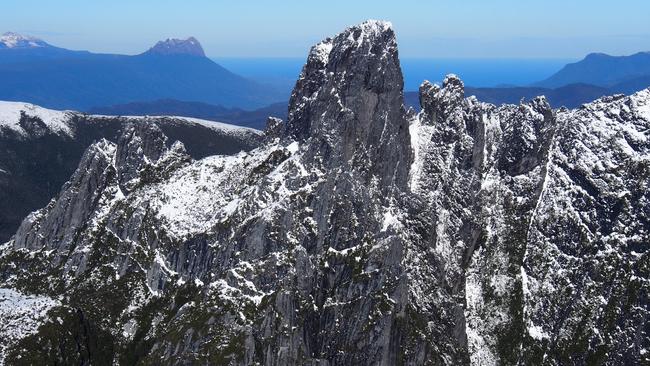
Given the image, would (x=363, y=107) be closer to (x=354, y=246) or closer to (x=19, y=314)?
(x=354, y=246)

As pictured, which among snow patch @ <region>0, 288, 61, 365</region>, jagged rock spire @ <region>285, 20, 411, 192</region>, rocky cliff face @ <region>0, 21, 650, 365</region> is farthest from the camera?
jagged rock spire @ <region>285, 20, 411, 192</region>

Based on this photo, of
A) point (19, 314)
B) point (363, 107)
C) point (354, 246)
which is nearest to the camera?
point (354, 246)

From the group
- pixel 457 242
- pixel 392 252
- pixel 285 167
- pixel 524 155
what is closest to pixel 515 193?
pixel 524 155

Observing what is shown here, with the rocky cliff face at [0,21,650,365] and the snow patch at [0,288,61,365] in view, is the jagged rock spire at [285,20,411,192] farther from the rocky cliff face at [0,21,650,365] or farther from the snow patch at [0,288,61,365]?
the snow patch at [0,288,61,365]

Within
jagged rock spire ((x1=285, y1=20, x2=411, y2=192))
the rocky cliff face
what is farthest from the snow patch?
jagged rock spire ((x1=285, y1=20, x2=411, y2=192))

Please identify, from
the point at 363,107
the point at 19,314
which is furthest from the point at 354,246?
the point at 19,314

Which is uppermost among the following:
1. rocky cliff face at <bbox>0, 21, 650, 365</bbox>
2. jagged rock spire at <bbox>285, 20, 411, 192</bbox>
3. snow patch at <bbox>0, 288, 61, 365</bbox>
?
jagged rock spire at <bbox>285, 20, 411, 192</bbox>

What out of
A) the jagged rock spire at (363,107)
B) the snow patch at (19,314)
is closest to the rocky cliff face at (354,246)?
the jagged rock spire at (363,107)

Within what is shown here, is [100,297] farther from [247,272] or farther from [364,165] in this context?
[364,165]

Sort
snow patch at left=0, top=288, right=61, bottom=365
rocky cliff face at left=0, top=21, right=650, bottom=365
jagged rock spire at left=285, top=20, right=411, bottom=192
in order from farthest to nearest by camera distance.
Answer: jagged rock spire at left=285, top=20, right=411, bottom=192, snow patch at left=0, top=288, right=61, bottom=365, rocky cliff face at left=0, top=21, right=650, bottom=365
